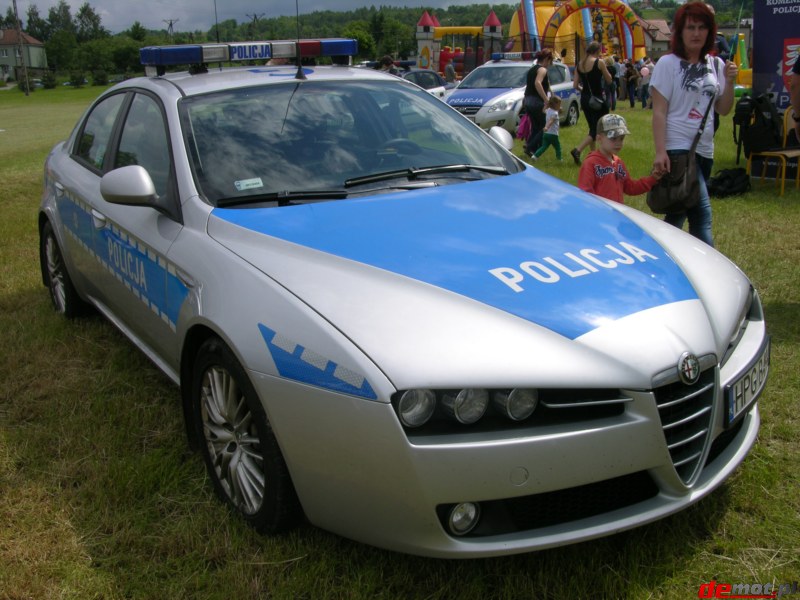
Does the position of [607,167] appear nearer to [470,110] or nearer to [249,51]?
[249,51]

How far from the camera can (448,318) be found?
2.26 meters

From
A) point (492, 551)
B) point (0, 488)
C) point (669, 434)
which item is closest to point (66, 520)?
point (0, 488)

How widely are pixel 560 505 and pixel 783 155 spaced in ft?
25.4

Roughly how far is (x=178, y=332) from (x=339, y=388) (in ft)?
3.38

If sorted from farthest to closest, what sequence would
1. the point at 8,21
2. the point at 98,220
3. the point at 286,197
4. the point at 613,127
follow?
1. the point at 8,21
2. the point at 613,127
3. the point at 98,220
4. the point at 286,197

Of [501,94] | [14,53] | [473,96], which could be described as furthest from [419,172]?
[14,53]

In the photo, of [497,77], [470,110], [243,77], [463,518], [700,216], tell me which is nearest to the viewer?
[463,518]

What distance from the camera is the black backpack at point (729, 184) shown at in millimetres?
8586

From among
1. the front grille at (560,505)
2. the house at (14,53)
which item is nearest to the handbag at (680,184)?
the front grille at (560,505)

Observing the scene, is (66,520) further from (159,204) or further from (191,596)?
(159,204)

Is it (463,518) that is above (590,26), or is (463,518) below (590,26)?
below

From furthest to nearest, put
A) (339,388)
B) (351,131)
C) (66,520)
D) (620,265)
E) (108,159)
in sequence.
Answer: (108,159)
(351,131)
(66,520)
(620,265)
(339,388)

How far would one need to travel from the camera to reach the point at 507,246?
2684mm

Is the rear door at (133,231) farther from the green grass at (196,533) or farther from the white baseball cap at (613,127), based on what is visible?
the white baseball cap at (613,127)
